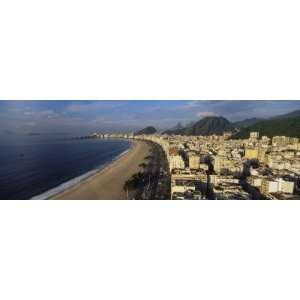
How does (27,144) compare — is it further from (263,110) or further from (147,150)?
(263,110)

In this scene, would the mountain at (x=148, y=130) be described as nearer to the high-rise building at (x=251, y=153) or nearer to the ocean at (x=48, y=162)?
the ocean at (x=48, y=162)

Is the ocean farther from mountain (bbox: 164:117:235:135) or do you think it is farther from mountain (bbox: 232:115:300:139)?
mountain (bbox: 232:115:300:139)

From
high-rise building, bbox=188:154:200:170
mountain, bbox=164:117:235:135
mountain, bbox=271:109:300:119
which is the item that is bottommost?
high-rise building, bbox=188:154:200:170

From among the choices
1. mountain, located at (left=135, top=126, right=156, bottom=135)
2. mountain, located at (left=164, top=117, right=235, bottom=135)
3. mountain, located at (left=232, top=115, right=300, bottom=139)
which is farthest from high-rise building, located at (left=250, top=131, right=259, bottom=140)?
mountain, located at (left=135, top=126, right=156, bottom=135)

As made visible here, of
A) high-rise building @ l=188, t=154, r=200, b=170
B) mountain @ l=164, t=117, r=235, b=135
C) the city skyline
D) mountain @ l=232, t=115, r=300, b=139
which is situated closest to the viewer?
the city skyline

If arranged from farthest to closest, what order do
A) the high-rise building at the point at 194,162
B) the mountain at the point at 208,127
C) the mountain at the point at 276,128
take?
the high-rise building at the point at 194,162 → the mountain at the point at 208,127 → the mountain at the point at 276,128

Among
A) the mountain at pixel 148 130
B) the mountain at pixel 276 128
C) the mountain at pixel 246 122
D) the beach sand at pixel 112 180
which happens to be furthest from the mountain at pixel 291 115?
the beach sand at pixel 112 180
